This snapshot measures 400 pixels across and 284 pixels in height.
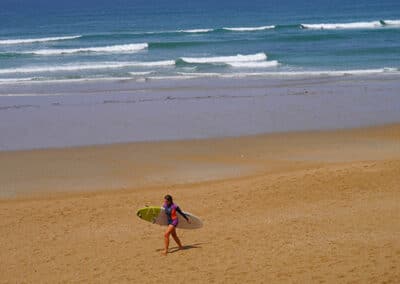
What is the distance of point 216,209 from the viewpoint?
15062 mm

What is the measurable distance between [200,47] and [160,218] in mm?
33439

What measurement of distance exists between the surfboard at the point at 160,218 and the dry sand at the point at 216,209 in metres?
0.31

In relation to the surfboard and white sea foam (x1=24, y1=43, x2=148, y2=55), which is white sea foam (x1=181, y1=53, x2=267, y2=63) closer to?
white sea foam (x1=24, y1=43, x2=148, y2=55)

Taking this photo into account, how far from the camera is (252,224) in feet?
45.8

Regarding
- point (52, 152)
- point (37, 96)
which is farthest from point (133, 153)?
point (37, 96)

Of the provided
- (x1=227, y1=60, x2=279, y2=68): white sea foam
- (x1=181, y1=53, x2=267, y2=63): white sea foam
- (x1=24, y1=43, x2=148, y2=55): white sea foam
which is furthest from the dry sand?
(x1=24, y1=43, x2=148, y2=55): white sea foam

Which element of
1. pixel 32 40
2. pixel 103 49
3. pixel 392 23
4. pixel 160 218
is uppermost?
pixel 32 40

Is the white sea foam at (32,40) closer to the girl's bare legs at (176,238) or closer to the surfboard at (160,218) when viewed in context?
the surfboard at (160,218)

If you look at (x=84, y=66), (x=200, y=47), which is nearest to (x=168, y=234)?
(x=84, y=66)

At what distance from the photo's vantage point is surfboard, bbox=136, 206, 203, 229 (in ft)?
41.7

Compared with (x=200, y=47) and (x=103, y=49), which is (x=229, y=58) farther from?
(x=103, y=49)

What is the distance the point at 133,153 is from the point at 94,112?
6.03 metres

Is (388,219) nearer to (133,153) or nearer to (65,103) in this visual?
(133,153)

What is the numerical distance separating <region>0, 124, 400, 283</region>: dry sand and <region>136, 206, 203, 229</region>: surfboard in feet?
1.00
